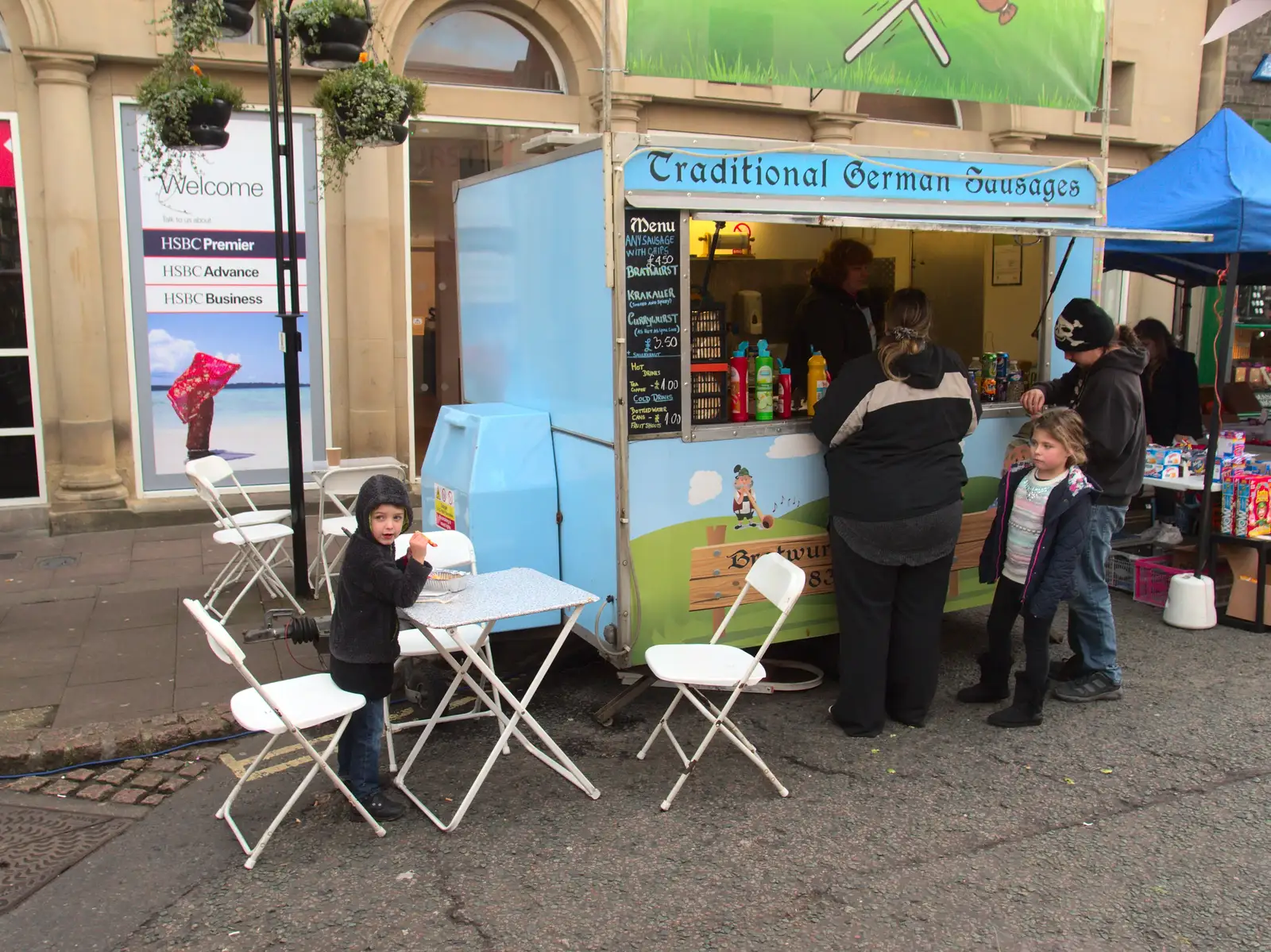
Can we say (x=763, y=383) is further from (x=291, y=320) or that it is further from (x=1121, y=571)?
(x=1121, y=571)

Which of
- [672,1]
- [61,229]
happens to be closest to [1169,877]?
[672,1]

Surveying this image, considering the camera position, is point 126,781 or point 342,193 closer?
point 126,781

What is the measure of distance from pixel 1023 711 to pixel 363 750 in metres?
2.83

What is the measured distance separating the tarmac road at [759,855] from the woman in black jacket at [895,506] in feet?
1.04

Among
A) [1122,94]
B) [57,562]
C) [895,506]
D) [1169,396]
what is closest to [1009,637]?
[895,506]

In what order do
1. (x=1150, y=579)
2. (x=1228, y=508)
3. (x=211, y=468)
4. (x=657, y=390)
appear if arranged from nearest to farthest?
(x=657, y=390) → (x=1228, y=508) → (x=211, y=468) → (x=1150, y=579)

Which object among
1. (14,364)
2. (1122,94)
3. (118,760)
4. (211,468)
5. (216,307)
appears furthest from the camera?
(1122,94)

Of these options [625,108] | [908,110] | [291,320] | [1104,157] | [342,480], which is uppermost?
[908,110]

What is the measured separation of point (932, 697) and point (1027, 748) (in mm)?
498

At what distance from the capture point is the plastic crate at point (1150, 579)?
6945 mm

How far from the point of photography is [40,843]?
3971mm

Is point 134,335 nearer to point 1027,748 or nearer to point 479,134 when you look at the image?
point 479,134

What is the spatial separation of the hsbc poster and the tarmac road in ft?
16.0

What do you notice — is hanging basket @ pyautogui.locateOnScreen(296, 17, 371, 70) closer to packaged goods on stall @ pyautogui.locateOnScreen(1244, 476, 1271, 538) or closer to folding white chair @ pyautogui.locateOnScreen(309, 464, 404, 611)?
folding white chair @ pyautogui.locateOnScreen(309, 464, 404, 611)
